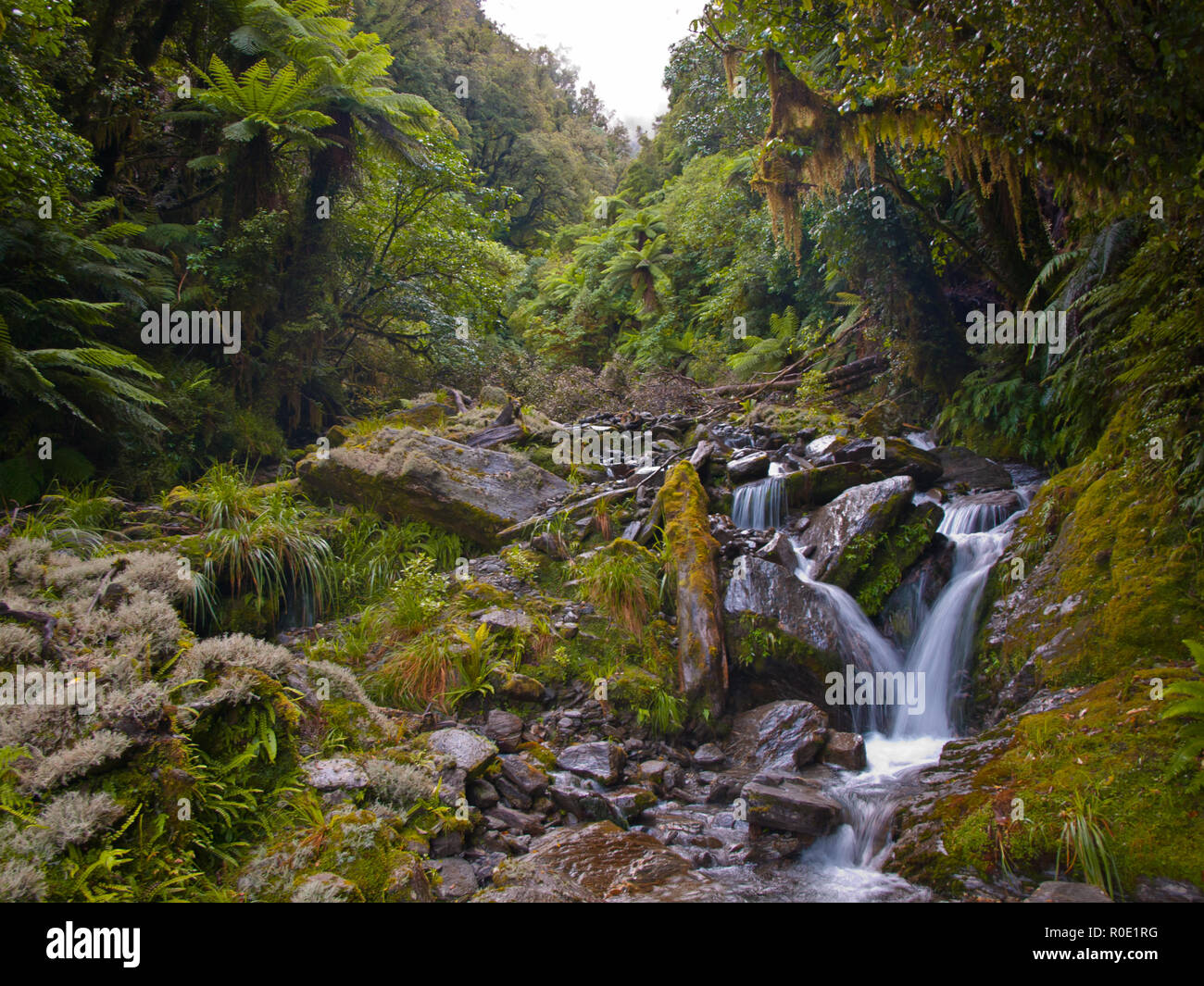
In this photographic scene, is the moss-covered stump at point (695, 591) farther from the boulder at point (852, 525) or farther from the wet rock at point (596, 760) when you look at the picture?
the boulder at point (852, 525)

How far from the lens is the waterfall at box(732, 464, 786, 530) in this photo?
8477 millimetres

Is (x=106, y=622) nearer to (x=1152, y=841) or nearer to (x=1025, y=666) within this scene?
(x=1152, y=841)

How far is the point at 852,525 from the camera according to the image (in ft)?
24.3

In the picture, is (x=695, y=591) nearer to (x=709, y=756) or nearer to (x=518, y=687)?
(x=709, y=756)

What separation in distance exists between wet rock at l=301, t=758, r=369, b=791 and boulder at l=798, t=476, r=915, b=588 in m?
5.13

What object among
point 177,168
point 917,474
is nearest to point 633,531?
point 917,474

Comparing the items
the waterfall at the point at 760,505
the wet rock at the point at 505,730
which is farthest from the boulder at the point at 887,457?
the wet rock at the point at 505,730

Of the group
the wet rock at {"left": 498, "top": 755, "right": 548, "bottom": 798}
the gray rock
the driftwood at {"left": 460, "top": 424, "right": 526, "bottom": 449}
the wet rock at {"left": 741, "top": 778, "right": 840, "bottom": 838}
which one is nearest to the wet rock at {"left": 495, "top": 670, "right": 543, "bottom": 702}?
the wet rock at {"left": 498, "top": 755, "right": 548, "bottom": 798}

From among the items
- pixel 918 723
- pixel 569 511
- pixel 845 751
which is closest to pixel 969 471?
pixel 918 723

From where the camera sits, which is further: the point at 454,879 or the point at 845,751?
the point at 845,751

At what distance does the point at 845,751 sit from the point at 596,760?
2.11 metres

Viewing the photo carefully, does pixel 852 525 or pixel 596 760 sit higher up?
pixel 852 525

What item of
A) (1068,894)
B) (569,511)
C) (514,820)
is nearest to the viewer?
(1068,894)

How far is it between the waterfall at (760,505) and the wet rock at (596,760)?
12.5ft
